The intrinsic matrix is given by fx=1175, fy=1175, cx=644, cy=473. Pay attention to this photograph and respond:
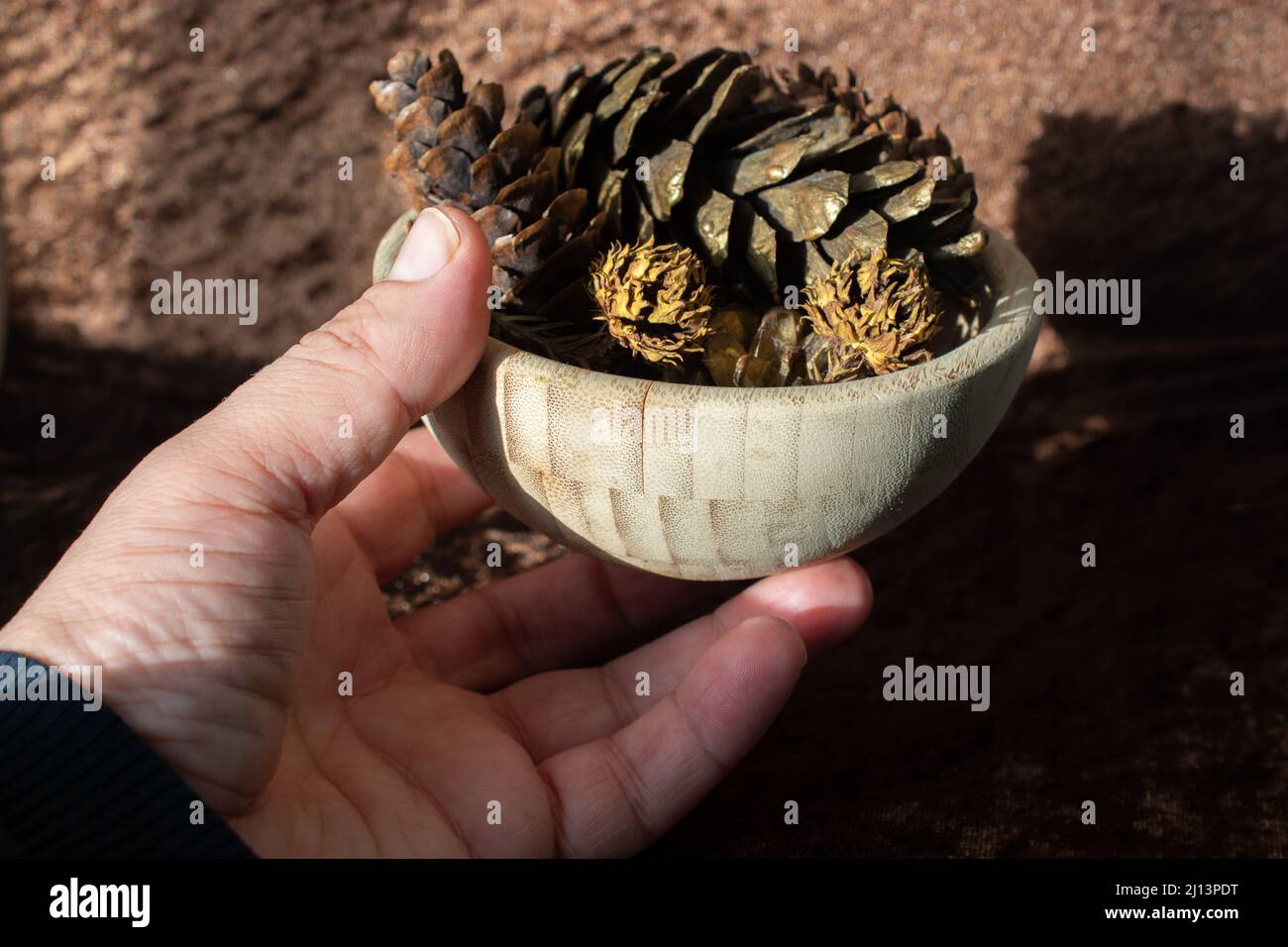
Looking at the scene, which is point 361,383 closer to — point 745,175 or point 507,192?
point 507,192

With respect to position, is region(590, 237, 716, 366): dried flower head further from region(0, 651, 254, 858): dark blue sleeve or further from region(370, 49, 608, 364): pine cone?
region(0, 651, 254, 858): dark blue sleeve

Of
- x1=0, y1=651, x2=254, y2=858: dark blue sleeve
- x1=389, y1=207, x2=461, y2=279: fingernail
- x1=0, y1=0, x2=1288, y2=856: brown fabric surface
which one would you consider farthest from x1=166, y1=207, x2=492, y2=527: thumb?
x1=0, y1=0, x2=1288, y2=856: brown fabric surface

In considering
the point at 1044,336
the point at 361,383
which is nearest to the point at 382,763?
the point at 361,383

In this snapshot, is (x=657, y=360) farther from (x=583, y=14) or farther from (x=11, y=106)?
(x=11, y=106)

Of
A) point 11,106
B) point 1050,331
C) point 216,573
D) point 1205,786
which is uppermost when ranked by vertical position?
point 11,106

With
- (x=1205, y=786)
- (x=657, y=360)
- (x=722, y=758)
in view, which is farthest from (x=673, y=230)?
(x=1205, y=786)

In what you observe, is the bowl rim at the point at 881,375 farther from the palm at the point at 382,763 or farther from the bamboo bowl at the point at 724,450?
the palm at the point at 382,763
